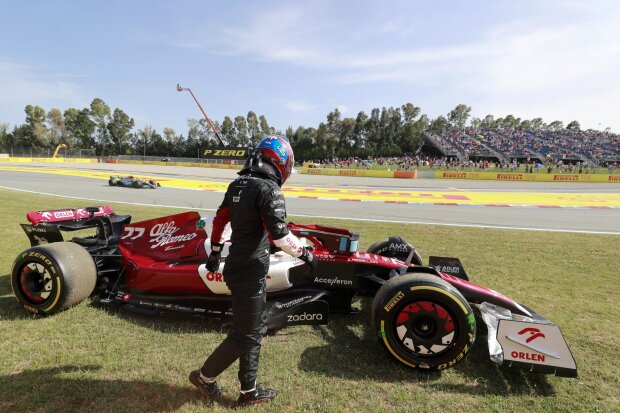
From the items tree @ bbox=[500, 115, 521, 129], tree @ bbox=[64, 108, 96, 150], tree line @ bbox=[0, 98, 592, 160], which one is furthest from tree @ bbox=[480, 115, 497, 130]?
tree @ bbox=[64, 108, 96, 150]

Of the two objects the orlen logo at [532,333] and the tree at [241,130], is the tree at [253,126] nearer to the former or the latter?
the tree at [241,130]

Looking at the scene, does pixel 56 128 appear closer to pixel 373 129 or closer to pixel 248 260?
pixel 373 129

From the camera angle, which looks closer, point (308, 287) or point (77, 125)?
point (308, 287)

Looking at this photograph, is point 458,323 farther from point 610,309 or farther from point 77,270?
point 77,270

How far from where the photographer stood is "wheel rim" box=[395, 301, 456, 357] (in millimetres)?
3012

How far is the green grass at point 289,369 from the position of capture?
264 cm

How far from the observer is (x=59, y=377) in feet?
9.37

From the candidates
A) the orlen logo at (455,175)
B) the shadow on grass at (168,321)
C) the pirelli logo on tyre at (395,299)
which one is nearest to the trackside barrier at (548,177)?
the orlen logo at (455,175)

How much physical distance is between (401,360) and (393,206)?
1187 centimetres

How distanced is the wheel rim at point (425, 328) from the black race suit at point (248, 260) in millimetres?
1255

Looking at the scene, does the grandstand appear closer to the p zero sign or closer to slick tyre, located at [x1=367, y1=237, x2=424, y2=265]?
the p zero sign

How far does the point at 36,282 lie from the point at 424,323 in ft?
13.2

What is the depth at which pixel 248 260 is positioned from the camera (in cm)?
245

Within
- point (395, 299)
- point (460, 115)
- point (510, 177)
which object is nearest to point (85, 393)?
point (395, 299)
